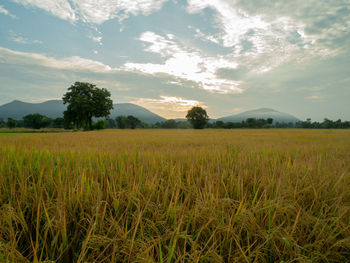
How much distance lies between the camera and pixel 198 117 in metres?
64.6

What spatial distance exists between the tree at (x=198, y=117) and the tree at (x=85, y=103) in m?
35.8

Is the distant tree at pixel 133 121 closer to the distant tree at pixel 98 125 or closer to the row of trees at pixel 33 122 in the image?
the distant tree at pixel 98 125

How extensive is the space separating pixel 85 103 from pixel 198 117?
42387 mm

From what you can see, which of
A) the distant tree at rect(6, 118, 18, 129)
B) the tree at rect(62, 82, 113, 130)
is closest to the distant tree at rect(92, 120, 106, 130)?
the tree at rect(62, 82, 113, 130)

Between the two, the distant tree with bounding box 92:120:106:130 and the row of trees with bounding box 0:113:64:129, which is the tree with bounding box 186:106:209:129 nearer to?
the distant tree with bounding box 92:120:106:130

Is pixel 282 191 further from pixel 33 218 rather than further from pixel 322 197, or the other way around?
pixel 33 218

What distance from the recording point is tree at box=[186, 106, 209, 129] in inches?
2525

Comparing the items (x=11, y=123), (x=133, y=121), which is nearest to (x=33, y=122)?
(x=11, y=123)

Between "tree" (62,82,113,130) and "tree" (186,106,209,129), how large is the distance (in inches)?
1409

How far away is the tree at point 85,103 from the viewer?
33531mm

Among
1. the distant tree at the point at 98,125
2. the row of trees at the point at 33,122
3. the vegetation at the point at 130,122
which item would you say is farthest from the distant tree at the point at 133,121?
the row of trees at the point at 33,122

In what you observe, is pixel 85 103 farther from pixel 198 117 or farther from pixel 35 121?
pixel 35 121

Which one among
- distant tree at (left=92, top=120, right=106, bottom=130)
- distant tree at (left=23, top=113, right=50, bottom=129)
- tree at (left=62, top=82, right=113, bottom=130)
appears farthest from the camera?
distant tree at (left=23, top=113, right=50, bottom=129)

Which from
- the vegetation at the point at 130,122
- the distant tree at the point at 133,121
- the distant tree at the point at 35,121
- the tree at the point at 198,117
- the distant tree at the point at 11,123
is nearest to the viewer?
the tree at the point at 198,117
